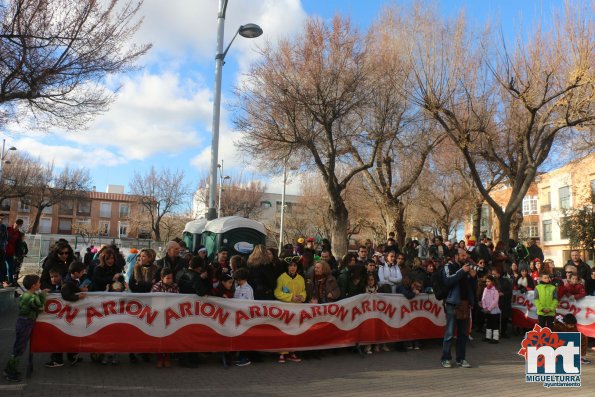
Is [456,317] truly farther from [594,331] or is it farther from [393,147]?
[393,147]

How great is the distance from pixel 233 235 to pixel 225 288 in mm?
7295

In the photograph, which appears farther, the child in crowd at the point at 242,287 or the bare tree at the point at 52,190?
the bare tree at the point at 52,190

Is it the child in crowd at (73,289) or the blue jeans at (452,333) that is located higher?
the child in crowd at (73,289)

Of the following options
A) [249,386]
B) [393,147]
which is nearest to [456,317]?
[249,386]

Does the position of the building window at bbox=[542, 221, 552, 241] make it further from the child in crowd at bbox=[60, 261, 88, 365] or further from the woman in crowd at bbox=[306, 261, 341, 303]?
the child in crowd at bbox=[60, 261, 88, 365]

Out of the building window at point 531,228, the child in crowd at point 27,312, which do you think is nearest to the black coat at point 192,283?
the child in crowd at point 27,312

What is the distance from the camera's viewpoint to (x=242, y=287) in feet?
25.5

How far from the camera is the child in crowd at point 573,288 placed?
9508 millimetres

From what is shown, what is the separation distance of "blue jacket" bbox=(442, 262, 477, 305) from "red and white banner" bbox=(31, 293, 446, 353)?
4.57ft

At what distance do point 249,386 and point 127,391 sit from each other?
58.6 inches

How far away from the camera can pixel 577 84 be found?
1362 cm

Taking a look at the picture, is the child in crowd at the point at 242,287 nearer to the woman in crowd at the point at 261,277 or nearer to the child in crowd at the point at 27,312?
the woman in crowd at the point at 261,277

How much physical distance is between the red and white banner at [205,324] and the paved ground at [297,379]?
13.5 inches

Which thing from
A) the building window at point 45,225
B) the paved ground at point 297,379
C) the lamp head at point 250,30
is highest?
the lamp head at point 250,30
